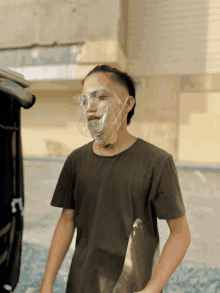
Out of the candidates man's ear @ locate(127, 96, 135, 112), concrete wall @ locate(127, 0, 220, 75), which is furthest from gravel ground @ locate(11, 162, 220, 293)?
concrete wall @ locate(127, 0, 220, 75)

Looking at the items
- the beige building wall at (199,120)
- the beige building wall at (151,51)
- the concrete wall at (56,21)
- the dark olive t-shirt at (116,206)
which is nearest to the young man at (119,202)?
the dark olive t-shirt at (116,206)

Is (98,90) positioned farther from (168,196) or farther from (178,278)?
(178,278)

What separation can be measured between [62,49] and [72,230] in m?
6.56

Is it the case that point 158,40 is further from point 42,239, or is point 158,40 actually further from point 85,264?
point 85,264

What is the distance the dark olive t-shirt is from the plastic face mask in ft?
0.25

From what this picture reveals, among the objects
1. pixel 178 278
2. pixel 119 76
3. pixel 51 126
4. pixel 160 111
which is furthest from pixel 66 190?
pixel 51 126

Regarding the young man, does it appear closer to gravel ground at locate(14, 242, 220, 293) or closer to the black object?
the black object

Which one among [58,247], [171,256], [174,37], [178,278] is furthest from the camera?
[174,37]

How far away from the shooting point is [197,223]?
3.07m

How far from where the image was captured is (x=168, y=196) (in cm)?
64

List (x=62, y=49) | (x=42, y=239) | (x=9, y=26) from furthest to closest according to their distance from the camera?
(x=9, y=26), (x=62, y=49), (x=42, y=239)

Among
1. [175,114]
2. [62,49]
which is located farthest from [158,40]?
[62,49]

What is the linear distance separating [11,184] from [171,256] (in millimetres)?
854

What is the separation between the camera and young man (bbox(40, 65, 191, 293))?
25.5 inches
